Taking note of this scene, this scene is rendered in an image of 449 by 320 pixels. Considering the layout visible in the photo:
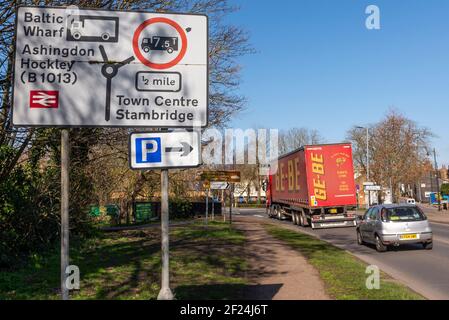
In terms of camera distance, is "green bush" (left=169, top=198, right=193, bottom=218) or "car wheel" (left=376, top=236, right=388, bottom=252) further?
"green bush" (left=169, top=198, right=193, bottom=218)

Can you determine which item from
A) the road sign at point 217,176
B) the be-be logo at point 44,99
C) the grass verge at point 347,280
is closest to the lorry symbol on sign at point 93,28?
the be-be logo at point 44,99

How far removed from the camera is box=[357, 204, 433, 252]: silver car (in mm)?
13789

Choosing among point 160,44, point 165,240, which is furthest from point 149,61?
point 165,240

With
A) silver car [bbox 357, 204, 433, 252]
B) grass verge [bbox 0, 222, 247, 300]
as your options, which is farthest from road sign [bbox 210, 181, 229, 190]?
silver car [bbox 357, 204, 433, 252]

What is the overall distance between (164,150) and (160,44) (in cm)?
109

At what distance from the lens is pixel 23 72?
168 inches

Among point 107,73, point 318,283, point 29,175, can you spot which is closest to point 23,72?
point 107,73

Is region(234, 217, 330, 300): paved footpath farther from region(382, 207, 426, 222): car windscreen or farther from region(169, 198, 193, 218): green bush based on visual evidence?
region(169, 198, 193, 218): green bush

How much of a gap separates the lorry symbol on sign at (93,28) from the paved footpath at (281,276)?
456cm

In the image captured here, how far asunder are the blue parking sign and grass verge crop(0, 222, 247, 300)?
2.98 metres

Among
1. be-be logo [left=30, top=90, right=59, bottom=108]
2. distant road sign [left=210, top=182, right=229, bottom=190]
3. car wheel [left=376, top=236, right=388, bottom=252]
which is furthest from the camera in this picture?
distant road sign [left=210, top=182, right=229, bottom=190]

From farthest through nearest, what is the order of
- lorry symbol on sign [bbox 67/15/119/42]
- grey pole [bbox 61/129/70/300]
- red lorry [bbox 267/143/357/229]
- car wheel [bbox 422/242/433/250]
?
red lorry [bbox 267/143/357/229]
car wheel [bbox 422/242/433/250]
lorry symbol on sign [bbox 67/15/119/42]
grey pole [bbox 61/129/70/300]

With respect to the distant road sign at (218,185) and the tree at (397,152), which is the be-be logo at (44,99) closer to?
the distant road sign at (218,185)
